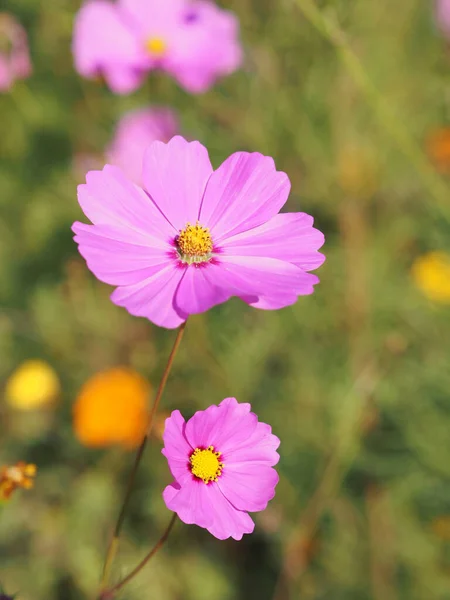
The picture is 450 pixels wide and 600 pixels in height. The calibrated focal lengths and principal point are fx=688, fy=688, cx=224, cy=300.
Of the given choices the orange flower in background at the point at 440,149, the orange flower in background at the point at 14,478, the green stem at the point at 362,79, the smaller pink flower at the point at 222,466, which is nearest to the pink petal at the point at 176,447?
the smaller pink flower at the point at 222,466

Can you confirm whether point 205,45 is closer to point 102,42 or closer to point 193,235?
point 102,42

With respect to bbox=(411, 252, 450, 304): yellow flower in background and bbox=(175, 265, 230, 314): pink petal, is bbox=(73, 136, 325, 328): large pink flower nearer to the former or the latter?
bbox=(175, 265, 230, 314): pink petal

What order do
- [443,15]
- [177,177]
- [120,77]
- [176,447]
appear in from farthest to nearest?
1. [443,15]
2. [120,77]
3. [177,177]
4. [176,447]

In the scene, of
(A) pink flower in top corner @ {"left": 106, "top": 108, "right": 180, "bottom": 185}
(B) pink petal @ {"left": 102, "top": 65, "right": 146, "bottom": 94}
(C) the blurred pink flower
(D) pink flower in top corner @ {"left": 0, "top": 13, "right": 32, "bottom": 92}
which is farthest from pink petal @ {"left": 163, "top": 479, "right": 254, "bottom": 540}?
(C) the blurred pink flower

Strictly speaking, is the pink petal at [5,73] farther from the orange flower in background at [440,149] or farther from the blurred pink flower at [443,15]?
the blurred pink flower at [443,15]

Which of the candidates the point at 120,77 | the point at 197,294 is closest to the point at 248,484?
the point at 197,294

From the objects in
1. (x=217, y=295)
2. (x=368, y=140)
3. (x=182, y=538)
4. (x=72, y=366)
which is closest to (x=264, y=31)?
(x=368, y=140)
